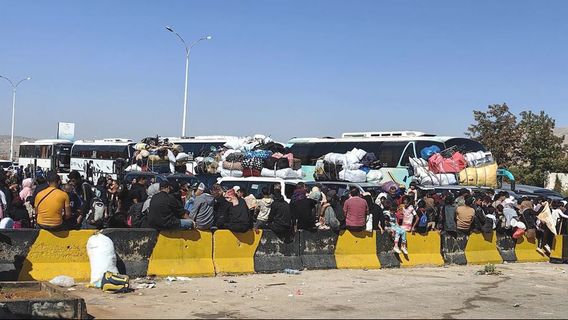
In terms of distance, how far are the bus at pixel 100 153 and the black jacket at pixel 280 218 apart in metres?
26.6

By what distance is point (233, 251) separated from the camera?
13.2 metres

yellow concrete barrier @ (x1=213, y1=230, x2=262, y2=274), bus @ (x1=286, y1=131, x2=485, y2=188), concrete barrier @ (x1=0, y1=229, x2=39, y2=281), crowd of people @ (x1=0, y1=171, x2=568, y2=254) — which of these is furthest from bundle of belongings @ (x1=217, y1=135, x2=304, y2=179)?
concrete barrier @ (x1=0, y1=229, x2=39, y2=281)

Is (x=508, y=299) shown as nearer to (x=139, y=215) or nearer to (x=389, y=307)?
(x=389, y=307)

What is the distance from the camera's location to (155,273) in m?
12.2

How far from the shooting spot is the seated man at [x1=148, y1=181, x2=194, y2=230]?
40.1ft

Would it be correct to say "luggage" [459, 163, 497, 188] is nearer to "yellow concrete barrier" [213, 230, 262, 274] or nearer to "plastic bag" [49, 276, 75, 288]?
"yellow concrete barrier" [213, 230, 262, 274]

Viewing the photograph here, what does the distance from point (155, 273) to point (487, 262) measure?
28.8ft

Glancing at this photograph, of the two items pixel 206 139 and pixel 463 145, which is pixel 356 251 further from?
pixel 206 139

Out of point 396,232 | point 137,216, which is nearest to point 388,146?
point 396,232

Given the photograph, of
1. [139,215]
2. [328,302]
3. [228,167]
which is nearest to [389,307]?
[328,302]

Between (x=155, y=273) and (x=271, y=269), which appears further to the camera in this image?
(x=271, y=269)

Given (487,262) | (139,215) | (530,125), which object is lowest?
(487,262)

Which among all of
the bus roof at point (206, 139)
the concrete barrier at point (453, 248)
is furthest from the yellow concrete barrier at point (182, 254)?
the bus roof at point (206, 139)

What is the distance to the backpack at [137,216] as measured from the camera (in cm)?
1284
